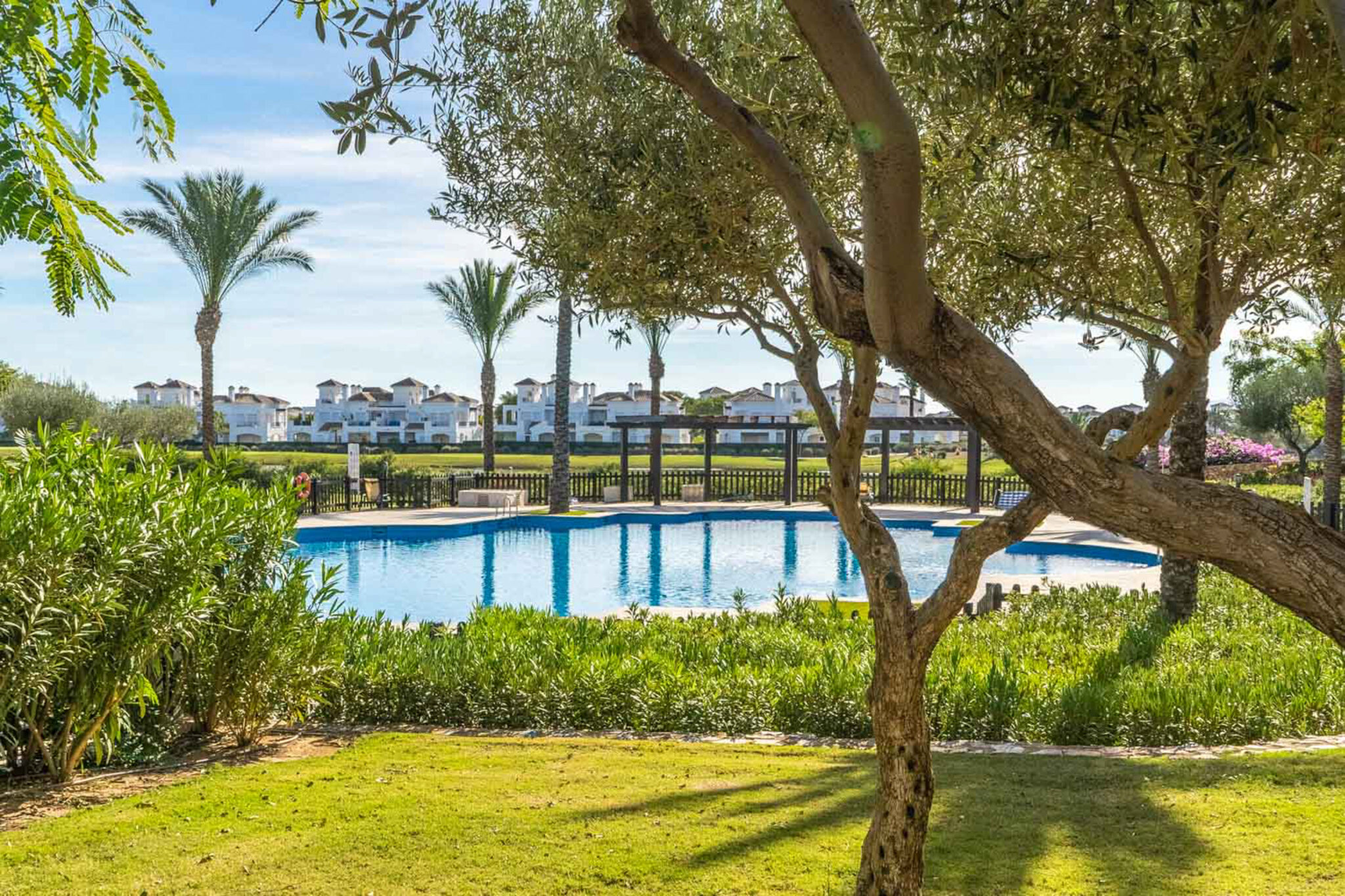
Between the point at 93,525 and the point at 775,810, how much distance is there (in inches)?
150

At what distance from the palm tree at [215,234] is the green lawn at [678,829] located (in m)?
21.7

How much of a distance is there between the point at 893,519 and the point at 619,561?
333 inches

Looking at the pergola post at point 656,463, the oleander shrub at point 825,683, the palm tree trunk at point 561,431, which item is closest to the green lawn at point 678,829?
the oleander shrub at point 825,683

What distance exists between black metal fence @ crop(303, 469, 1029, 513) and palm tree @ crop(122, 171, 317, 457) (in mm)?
3658

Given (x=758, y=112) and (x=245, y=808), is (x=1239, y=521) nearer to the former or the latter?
(x=758, y=112)

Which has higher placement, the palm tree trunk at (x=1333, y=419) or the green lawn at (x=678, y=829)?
the palm tree trunk at (x=1333, y=419)

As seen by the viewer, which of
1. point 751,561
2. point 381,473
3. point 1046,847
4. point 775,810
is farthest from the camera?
point 381,473

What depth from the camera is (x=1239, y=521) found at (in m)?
2.29

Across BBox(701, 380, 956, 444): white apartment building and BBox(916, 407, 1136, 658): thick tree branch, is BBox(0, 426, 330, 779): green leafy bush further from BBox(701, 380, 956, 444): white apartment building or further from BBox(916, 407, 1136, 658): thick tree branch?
BBox(701, 380, 956, 444): white apartment building

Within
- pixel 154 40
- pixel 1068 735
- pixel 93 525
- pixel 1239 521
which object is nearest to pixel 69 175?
pixel 154 40

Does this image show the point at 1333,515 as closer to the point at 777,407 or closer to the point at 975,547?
the point at 975,547

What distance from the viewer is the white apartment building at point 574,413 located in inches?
3605

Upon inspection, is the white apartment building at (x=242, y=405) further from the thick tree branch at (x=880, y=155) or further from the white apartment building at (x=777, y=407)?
the thick tree branch at (x=880, y=155)

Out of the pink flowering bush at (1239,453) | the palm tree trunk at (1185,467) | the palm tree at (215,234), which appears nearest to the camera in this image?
the palm tree trunk at (1185,467)
